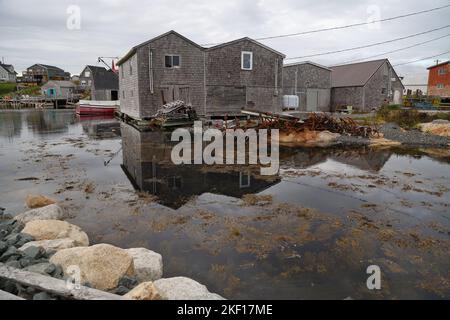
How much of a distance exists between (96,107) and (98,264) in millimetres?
43464

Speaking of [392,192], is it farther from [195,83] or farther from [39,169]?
[195,83]

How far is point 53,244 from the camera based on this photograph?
5.41 m

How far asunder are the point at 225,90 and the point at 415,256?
23.9 m

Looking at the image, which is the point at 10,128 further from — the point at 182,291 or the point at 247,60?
the point at 182,291

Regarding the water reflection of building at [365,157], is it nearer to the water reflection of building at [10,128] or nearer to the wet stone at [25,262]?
the wet stone at [25,262]

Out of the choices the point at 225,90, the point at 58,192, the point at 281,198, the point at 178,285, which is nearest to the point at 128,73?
the point at 225,90

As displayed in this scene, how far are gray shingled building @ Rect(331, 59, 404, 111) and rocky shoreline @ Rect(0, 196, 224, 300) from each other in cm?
3921

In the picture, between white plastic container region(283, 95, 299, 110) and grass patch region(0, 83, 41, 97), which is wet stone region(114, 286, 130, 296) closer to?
white plastic container region(283, 95, 299, 110)

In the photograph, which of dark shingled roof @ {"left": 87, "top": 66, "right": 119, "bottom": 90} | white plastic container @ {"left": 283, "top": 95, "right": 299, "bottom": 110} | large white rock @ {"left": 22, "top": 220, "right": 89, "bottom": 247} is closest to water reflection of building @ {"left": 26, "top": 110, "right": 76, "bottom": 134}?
dark shingled roof @ {"left": 87, "top": 66, "right": 119, "bottom": 90}

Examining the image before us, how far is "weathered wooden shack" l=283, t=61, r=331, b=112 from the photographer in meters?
36.9

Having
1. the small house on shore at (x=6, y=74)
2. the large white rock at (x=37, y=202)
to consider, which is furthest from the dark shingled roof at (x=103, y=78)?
the small house on shore at (x=6, y=74)

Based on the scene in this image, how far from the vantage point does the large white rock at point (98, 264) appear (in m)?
4.39

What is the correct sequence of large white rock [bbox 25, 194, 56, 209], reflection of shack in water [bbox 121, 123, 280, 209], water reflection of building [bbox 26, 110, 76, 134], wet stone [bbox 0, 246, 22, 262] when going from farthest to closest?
water reflection of building [bbox 26, 110, 76, 134] < reflection of shack in water [bbox 121, 123, 280, 209] < large white rock [bbox 25, 194, 56, 209] < wet stone [bbox 0, 246, 22, 262]

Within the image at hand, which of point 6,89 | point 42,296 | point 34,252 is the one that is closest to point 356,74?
point 34,252
